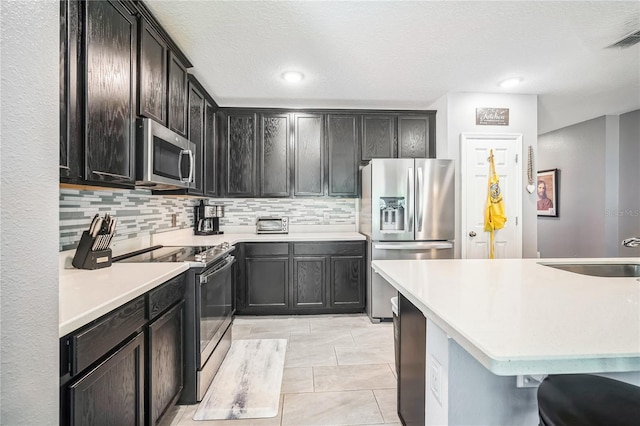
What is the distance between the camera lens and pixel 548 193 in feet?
17.4

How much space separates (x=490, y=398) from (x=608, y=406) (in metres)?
0.35

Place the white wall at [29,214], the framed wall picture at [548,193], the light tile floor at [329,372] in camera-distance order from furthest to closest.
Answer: the framed wall picture at [548,193] → the light tile floor at [329,372] → the white wall at [29,214]

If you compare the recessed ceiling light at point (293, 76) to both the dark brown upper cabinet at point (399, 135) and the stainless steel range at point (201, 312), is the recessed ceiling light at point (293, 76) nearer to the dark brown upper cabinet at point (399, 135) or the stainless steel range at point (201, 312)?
the dark brown upper cabinet at point (399, 135)

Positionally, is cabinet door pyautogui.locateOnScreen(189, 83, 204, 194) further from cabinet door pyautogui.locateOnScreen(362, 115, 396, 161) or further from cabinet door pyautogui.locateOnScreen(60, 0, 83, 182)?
cabinet door pyautogui.locateOnScreen(362, 115, 396, 161)

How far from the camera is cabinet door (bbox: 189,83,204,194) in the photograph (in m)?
2.84

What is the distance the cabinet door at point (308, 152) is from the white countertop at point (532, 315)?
241cm

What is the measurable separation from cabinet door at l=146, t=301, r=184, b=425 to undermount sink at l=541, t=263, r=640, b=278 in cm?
217

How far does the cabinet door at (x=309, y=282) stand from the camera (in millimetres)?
3529

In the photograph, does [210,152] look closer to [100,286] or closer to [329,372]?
[100,286]

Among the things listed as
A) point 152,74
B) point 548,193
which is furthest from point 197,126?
point 548,193

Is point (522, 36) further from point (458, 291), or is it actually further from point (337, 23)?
point (458, 291)

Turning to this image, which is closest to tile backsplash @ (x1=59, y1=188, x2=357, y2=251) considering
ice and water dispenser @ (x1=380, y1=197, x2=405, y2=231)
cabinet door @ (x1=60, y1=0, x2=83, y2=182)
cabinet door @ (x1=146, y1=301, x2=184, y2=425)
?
cabinet door @ (x1=60, y1=0, x2=83, y2=182)

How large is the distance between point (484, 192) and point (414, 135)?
41.7 inches

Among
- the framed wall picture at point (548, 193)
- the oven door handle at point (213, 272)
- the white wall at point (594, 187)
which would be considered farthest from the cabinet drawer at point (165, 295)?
the framed wall picture at point (548, 193)
